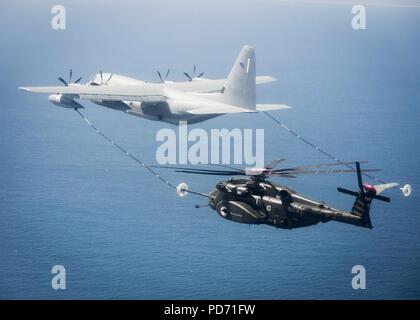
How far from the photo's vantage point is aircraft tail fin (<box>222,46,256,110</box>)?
36.8m

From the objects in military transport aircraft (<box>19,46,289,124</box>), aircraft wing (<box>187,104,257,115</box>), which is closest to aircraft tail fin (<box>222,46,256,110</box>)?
military transport aircraft (<box>19,46,289,124</box>)

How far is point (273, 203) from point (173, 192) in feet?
155

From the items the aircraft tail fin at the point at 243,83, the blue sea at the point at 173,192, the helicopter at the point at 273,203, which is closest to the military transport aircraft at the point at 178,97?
the aircraft tail fin at the point at 243,83

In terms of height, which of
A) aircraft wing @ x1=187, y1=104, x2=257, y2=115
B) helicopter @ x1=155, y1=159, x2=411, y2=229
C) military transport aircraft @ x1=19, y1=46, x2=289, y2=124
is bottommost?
helicopter @ x1=155, y1=159, x2=411, y2=229

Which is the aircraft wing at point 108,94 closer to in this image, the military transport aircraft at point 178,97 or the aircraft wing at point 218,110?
the military transport aircraft at point 178,97

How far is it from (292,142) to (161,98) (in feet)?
165

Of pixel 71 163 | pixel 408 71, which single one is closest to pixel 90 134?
pixel 71 163

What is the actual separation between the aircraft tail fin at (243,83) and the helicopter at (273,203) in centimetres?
452

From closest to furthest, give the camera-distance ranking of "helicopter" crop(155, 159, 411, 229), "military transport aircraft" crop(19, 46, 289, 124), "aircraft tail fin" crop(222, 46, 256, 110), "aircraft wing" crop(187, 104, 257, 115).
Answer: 1. "helicopter" crop(155, 159, 411, 229)
2. "aircraft wing" crop(187, 104, 257, 115)
3. "military transport aircraft" crop(19, 46, 289, 124)
4. "aircraft tail fin" crop(222, 46, 256, 110)

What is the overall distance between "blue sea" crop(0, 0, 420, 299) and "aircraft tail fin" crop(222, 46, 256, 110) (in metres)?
17.6

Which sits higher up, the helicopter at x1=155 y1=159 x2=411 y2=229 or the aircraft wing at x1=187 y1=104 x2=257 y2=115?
the aircraft wing at x1=187 y1=104 x2=257 y2=115

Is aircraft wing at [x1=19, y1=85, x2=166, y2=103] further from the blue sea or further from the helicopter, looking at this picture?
the blue sea
